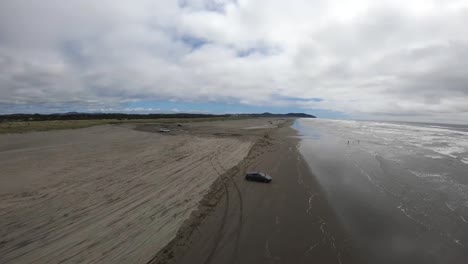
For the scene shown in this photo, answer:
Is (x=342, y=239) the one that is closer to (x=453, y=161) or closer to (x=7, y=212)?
(x=7, y=212)

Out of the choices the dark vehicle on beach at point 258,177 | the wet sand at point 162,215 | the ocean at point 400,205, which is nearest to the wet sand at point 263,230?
the wet sand at point 162,215

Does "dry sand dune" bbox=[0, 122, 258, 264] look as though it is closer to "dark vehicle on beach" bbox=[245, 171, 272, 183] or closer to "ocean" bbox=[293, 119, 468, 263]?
"dark vehicle on beach" bbox=[245, 171, 272, 183]

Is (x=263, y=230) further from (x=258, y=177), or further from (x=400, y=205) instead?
(x=400, y=205)

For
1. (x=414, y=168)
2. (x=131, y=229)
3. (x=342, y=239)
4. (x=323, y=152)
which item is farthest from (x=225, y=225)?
(x=323, y=152)

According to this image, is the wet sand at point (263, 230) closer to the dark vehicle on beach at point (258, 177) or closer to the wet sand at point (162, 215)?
the wet sand at point (162, 215)

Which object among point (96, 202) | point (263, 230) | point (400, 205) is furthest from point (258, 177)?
point (96, 202)

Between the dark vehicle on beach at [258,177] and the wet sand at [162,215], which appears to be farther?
the dark vehicle on beach at [258,177]

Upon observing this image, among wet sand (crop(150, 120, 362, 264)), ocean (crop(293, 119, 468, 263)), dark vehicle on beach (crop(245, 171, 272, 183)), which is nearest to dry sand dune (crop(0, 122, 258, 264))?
wet sand (crop(150, 120, 362, 264))
